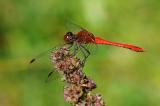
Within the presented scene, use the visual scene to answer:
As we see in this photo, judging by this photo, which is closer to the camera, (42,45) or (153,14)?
(42,45)

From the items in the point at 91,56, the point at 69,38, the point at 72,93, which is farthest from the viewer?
the point at 91,56

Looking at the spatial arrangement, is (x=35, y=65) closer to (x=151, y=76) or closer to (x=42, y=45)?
(x=42, y=45)

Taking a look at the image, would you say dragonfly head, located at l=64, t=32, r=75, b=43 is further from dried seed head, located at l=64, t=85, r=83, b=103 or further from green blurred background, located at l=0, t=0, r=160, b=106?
green blurred background, located at l=0, t=0, r=160, b=106

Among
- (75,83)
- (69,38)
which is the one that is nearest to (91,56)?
(69,38)

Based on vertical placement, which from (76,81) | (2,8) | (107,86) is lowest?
(76,81)

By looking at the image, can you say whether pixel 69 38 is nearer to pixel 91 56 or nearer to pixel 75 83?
pixel 75 83

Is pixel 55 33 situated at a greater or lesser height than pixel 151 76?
greater

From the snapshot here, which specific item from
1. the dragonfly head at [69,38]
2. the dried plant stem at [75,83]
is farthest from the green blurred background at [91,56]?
the dried plant stem at [75,83]

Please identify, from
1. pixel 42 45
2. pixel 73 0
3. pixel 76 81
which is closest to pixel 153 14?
pixel 73 0

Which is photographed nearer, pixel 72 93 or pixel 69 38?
pixel 72 93
